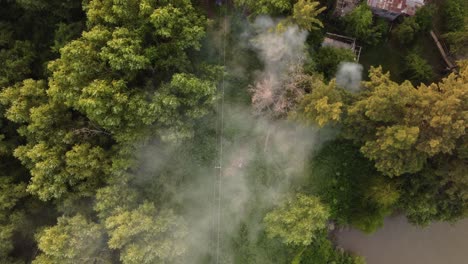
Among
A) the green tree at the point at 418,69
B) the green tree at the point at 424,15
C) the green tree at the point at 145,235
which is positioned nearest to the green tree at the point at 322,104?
the green tree at the point at 418,69

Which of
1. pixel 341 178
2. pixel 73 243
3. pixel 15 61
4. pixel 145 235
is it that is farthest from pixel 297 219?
pixel 15 61

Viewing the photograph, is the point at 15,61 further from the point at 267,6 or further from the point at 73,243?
the point at 267,6

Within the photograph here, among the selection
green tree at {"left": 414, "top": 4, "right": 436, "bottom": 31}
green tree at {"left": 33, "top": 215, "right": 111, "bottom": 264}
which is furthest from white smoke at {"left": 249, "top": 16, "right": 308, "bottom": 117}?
green tree at {"left": 33, "top": 215, "right": 111, "bottom": 264}

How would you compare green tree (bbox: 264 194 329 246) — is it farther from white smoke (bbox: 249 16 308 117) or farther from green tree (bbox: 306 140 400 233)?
white smoke (bbox: 249 16 308 117)

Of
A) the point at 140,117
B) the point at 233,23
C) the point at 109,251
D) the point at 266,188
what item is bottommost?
the point at 109,251

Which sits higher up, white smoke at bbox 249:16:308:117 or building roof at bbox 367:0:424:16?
building roof at bbox 367:0:424:16

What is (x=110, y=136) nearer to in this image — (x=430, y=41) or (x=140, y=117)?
(x=140, y=117)

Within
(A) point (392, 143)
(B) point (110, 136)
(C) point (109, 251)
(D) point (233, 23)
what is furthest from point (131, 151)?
(A) point (392, 143)
